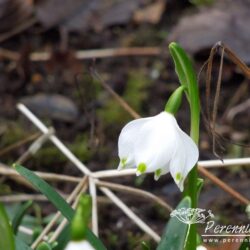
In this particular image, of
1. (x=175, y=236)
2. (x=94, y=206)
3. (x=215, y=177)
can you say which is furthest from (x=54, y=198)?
(x=215, y=177)

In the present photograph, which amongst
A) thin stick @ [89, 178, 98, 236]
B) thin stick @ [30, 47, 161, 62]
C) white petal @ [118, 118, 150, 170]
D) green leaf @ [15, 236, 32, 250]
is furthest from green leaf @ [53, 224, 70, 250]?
thin stick @ [30, 47, 161, 62]

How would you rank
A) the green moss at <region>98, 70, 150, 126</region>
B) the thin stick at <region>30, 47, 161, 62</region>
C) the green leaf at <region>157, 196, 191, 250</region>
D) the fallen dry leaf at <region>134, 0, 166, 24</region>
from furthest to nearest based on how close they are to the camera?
the fallen dry leaf at <region>134, 0, 166, 24</region>
the thin stick at <region>30, 47, 161, 62</region>
the green moss at <region>98, 70, 150, 126</region>
the green leaf at <region>157, 196, 191, 250</region>

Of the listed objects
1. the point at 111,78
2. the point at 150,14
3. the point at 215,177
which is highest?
the point at 150,14

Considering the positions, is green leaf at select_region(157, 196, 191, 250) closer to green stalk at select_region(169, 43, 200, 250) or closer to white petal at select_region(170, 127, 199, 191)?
green stalk at select_region(169, 43, 200, 250)

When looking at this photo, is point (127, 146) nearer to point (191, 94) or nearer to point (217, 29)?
point (191, 94)

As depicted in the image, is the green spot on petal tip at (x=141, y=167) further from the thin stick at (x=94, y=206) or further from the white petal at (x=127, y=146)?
the thin stick at (x=94, y=206)

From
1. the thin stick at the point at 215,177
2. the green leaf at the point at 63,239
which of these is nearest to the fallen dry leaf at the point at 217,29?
the thin stick at the point at 215,177

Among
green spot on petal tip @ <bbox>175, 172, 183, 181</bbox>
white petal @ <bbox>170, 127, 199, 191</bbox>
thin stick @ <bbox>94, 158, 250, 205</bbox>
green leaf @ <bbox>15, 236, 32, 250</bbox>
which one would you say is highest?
white petal @ <bbox>170, 127, 199, 191</bbox>

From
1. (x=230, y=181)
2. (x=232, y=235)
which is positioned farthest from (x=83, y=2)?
(x=232, y=235)

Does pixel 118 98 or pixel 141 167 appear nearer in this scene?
pixel 141 167
